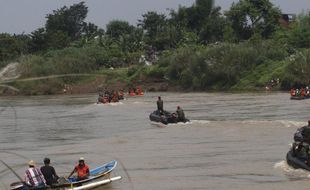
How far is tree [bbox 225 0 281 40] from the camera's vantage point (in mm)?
86188

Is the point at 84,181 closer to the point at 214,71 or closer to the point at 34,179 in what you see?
the point at 34,179

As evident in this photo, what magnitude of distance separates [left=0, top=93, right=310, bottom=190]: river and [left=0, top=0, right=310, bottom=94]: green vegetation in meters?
13.8

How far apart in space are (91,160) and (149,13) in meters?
83.9

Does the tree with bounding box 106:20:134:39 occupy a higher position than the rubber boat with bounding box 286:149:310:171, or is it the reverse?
the tree with bounding box 106:20:134:39

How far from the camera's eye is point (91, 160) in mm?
23500

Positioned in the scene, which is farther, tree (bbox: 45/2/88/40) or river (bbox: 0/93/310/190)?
tree (bbox: 45/2/88/40)

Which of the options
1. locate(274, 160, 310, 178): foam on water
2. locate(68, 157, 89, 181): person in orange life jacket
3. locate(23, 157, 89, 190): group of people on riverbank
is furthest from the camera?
locate(274, 160, 310, 178): foam on water

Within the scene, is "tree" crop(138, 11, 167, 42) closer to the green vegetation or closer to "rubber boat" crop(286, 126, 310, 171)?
the green vegetation

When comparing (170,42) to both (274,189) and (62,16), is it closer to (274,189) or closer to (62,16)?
(62,16)

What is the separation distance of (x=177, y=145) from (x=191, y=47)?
5537cm

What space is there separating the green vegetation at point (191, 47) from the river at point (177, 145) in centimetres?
1383

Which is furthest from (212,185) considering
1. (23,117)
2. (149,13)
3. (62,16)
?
(62,16)

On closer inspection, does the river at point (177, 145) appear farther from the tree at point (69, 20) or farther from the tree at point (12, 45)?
the tree at point (69, 20)

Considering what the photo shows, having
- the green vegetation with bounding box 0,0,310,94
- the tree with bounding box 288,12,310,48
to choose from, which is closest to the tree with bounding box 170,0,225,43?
the green vegetation with bounding box 0,0,310,94
